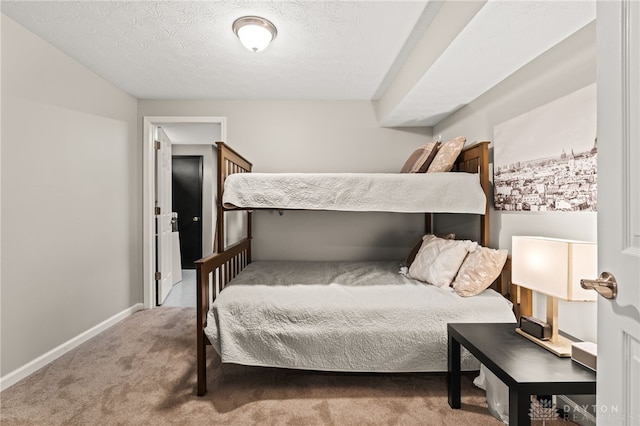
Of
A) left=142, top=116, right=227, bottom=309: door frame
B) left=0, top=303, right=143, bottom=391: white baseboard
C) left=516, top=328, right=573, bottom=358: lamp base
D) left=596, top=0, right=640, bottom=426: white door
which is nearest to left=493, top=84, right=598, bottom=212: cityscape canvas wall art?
left=516, top=328, right=573, bottom=358: lamp base

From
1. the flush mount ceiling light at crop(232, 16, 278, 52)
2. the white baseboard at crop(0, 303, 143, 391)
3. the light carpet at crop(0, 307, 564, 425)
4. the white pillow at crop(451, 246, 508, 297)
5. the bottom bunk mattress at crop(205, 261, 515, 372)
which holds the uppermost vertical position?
the flush mount ceiling light at crop(232, 16, 278, 52)

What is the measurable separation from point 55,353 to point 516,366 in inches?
112

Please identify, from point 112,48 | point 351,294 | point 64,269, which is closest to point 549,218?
point 351,294

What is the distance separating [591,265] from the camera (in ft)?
4.11

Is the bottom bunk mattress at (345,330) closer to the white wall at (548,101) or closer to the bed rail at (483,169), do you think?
the white wall at (548,101)

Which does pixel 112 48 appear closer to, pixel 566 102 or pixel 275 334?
pixel 275 334

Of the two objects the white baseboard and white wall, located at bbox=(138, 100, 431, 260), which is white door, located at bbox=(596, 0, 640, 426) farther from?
the white baseboard

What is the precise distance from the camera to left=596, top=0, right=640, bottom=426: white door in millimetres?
655

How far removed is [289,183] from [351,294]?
0.80 meters

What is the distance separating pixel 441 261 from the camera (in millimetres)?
2094

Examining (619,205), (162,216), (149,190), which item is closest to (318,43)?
(619,205)

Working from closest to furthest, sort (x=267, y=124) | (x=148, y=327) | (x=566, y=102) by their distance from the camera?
(x=566, y=102)
(x=148, y=327)
(x=267, y=124)

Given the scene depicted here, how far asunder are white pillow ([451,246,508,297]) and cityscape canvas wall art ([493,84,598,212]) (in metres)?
0.34

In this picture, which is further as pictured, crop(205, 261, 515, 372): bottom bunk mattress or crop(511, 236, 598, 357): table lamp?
crop(205, 261, 515, 372): bottom bunk mattress
